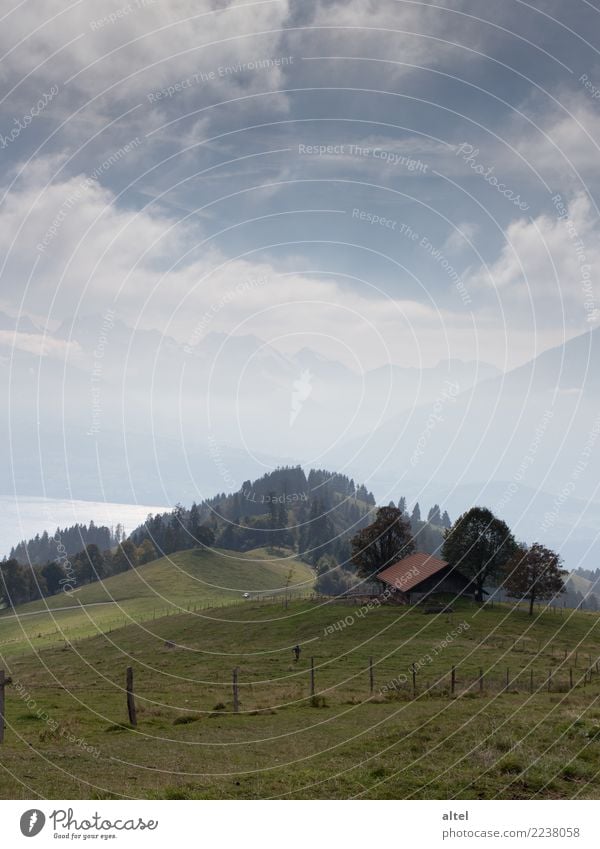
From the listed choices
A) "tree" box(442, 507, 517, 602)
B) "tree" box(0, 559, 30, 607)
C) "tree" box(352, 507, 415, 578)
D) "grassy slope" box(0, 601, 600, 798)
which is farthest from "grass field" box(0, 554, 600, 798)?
"tree" box(0, 559, 30, 607)

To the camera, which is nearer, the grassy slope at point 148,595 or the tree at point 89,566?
the grassy slope at point 148,595

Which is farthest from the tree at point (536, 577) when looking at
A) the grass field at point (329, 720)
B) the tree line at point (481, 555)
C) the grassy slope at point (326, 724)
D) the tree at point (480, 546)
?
the grassy slope at point (326, 724)

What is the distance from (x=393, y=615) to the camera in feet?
244

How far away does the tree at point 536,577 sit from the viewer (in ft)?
257

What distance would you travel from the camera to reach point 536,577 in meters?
78.2

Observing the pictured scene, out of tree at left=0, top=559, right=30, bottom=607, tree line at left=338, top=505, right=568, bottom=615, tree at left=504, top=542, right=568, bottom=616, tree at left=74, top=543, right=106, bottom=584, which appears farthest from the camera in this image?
tree at left=74, top=543, right=106, bottom=584

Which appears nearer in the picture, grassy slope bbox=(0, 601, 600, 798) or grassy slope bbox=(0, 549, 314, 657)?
grassy slope bbox=(0, 601, 600, 798)

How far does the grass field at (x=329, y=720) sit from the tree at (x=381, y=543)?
2531 cm

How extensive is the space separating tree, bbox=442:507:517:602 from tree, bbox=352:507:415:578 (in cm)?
773

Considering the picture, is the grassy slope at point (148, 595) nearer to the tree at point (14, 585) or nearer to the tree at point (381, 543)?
the tree at point (14, 585)

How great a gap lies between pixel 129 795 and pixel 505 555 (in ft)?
270

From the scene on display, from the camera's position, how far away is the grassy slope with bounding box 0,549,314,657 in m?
113

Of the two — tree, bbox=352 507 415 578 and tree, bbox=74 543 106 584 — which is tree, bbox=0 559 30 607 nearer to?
tree, bbox=74 543 106 584

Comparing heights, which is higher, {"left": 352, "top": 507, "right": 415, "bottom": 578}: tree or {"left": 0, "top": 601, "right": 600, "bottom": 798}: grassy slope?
{"left": 352, "top": 507, "right": 415, "bottom": 578}: tree
